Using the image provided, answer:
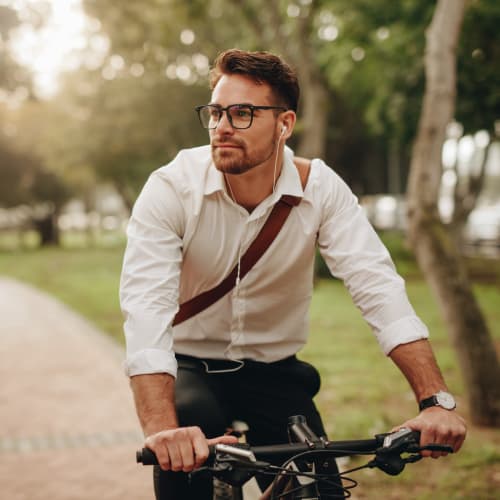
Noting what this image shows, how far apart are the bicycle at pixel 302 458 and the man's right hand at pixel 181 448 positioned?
0.8 inches

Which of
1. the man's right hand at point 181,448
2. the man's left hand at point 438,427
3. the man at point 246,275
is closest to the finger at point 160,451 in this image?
the man's right hand at point 181,448

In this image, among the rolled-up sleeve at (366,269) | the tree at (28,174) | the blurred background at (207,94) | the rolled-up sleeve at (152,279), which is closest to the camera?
the rolled-up sleeve at (152,279)

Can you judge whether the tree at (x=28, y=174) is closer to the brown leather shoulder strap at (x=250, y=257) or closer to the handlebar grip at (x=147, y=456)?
the brown leather shoulder strap at (x=250, y=257)

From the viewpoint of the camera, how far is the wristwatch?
7.16ft

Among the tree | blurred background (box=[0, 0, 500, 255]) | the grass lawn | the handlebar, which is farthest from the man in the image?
the tree

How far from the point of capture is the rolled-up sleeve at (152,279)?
7.56ft

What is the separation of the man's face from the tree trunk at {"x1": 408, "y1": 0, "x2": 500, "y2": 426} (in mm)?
3246

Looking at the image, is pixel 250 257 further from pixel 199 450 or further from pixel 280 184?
pixel 199 450

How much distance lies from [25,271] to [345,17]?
14175mm

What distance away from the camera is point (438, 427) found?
→ 208 cm

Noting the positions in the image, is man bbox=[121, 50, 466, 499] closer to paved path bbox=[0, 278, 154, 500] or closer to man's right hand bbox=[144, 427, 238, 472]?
man's right hand bbox=[144, 427, 238, 472]

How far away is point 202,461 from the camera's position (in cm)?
187

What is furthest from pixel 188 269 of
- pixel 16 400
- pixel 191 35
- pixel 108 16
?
pixel 191 35

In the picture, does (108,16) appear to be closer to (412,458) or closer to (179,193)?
(179,193)
